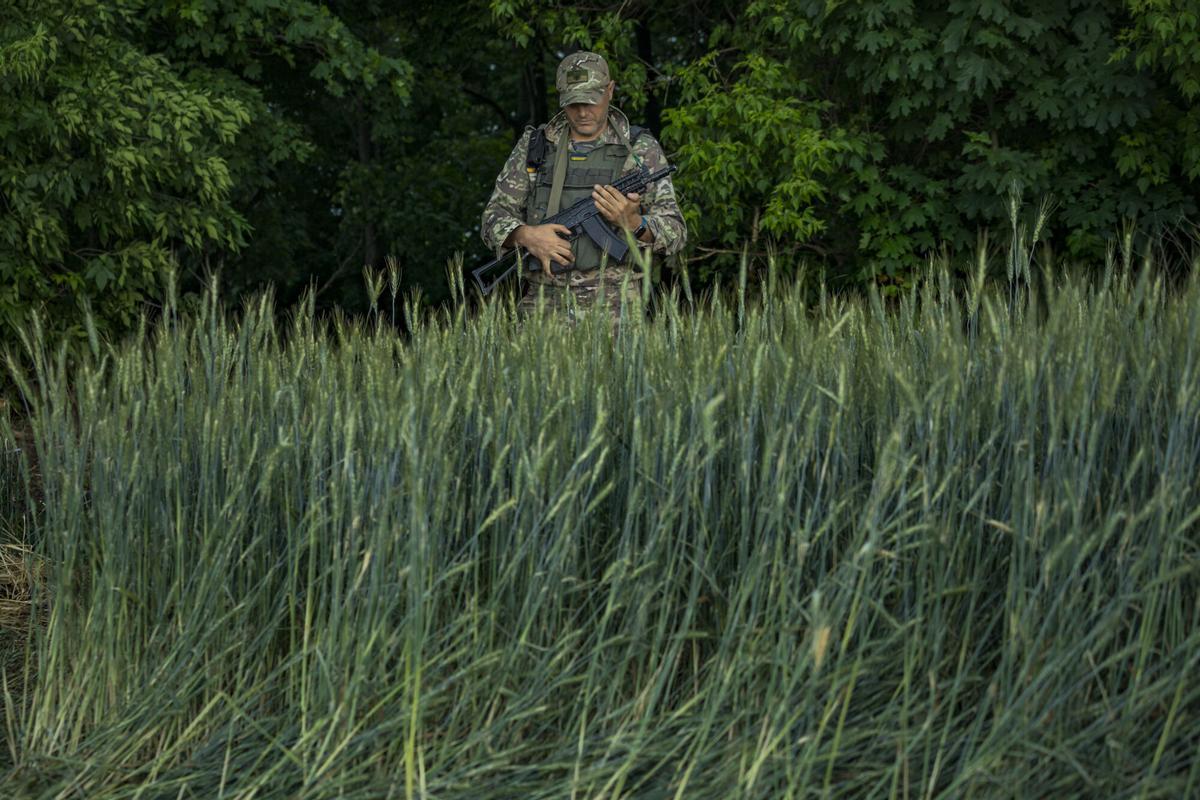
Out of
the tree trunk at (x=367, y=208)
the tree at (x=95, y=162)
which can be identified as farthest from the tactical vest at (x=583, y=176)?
the tree trunk at (x=367, y=208)

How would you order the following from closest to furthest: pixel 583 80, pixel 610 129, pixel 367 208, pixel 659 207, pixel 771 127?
pixel 583 80 → pixel 659 207 → pixel 610 129 → pixel 771 127 → pixel 367 208

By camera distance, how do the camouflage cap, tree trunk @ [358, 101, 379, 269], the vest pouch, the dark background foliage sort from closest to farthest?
the camouflage cap, the vest pouch, the dark background foliage, tree trunk @ [358, 101, 379, 269]

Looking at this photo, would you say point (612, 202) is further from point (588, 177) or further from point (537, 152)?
point (537, 152)

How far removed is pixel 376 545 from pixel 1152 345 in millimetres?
A: 1545

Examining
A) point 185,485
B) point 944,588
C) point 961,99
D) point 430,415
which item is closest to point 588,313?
point 430,415

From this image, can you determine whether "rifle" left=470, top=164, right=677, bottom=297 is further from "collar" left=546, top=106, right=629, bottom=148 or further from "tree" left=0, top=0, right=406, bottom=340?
"tree" left=0, top=0, right=406, bottom=340

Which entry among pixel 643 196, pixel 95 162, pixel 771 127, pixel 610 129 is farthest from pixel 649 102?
pixel 643 196

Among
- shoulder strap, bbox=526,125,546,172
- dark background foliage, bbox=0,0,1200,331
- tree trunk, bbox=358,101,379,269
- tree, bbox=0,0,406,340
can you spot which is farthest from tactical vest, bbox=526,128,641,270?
tree trunk, bbox=358,101,379,269

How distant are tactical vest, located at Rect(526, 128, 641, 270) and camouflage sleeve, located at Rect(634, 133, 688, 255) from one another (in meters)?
0.06

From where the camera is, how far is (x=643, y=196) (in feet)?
16.2

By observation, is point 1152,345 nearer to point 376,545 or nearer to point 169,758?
point 376,545

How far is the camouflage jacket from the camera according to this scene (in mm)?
4816

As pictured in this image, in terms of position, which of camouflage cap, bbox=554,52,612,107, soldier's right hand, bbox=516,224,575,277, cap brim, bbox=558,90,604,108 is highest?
camouflage cap, bbox=554,52,612,107

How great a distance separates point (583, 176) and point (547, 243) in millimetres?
307
